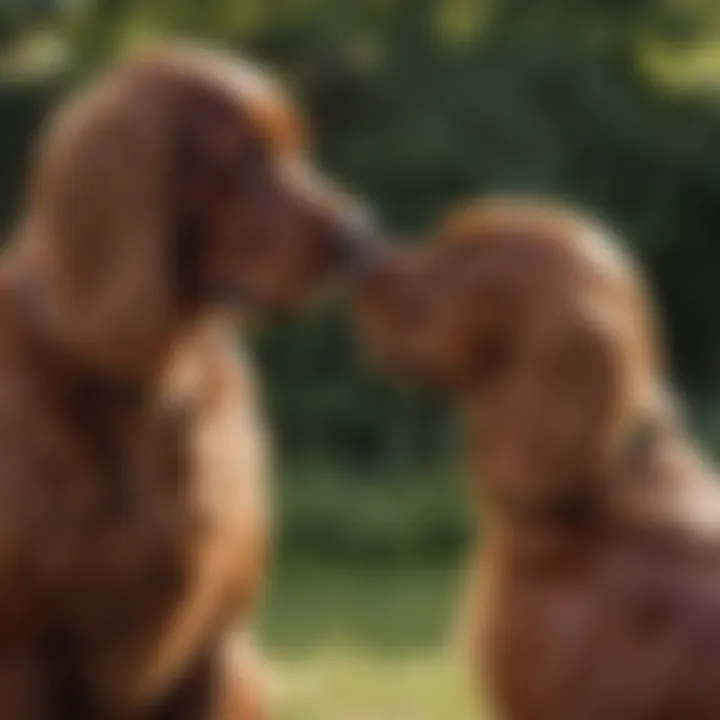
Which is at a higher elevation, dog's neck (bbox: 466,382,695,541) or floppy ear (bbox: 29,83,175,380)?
floppy ear (bbox: 29,83,175,380)

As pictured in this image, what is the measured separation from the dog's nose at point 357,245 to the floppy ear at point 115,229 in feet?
0.81

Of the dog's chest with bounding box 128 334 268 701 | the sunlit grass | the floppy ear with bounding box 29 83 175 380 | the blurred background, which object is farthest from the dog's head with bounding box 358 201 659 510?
the blurred background

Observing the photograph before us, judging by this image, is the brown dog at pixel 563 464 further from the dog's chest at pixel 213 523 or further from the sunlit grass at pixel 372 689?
the sunlit grass at pixel 372 689

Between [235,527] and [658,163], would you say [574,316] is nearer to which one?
[235,527]

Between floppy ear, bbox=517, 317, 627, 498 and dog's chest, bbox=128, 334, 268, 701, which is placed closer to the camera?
floppy ear, bbox=517, 317, 627, 498

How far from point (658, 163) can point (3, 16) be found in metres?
3.05

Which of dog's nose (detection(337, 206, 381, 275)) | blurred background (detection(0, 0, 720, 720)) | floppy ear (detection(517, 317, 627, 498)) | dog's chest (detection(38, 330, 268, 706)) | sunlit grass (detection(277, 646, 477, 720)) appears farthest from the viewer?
blurred background (detection(0, 0, 720, 720))

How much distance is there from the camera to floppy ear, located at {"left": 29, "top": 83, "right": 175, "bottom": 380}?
2.78 meters

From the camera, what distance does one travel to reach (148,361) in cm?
283

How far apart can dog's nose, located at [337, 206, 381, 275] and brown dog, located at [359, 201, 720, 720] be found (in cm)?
2

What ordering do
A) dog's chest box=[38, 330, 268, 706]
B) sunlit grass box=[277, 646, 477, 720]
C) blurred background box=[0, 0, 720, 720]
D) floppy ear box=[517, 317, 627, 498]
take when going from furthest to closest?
blurred background box=[0, 0, 720, 720], sunlit grass box=[277, 646, 477, 720], dog's chest box=[38, 330, 268, 706], floppy ear box=[517, 317, 627, 498]

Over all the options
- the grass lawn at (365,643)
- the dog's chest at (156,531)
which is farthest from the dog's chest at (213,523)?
the grass lawn at (365,643)

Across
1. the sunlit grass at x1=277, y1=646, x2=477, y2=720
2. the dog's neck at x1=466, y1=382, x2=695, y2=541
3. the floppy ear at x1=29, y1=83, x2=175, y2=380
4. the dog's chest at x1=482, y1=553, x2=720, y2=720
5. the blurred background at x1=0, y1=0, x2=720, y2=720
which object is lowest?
the dog's chest at x1=482, y1=553, x2=720, y2=720

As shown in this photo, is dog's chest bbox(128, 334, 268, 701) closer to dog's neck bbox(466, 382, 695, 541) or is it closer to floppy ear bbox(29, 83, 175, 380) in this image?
floppy ear bbox(29, 83, 175, 380)
